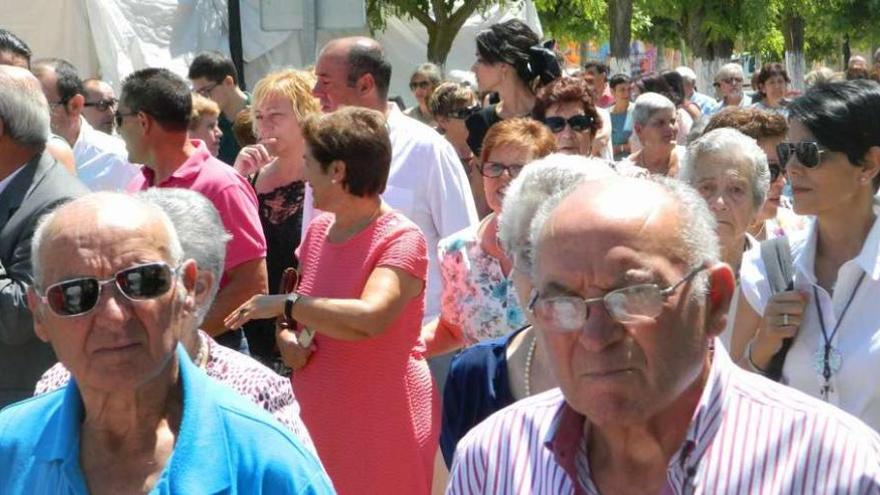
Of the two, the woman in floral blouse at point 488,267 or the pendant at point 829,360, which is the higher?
the woman in floral blouse at point 488,267

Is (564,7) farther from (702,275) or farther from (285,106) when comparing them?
(702,275)

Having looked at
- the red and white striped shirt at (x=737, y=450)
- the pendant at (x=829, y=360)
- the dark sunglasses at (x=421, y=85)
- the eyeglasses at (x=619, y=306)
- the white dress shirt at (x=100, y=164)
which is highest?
the eyeglasses at (x=619, y=306)

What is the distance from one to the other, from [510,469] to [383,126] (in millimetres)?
3261

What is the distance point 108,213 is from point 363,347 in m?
2.48

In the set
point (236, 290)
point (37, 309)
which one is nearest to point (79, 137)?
point (236, 290)

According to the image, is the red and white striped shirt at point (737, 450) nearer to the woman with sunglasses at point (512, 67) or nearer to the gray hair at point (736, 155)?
the gray hair at point (736, 155)

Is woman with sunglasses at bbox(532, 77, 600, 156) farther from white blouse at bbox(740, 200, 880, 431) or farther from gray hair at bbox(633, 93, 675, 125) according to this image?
gray hair at bbox(633, 93, 675, 125)

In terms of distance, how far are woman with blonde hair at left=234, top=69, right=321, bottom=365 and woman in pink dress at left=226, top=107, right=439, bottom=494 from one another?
129 centimetres

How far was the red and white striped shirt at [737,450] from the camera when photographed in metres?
2.46

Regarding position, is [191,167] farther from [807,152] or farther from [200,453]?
[200,453]

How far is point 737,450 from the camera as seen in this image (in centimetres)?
251

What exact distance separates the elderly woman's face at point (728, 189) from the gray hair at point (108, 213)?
2640 millimetres

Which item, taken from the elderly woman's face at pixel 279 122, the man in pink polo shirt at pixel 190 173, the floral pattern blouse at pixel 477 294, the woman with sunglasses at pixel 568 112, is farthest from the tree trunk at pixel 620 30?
the floral pattern blouse at pixel 477 294

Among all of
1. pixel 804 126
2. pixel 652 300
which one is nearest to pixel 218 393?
pixel 652 300
